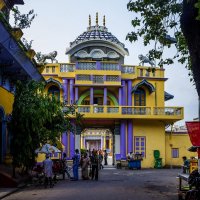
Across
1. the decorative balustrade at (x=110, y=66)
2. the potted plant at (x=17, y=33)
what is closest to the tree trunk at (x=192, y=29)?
the potted plant at (x=17, y=33)

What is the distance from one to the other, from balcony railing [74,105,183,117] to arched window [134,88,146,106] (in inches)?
75.8

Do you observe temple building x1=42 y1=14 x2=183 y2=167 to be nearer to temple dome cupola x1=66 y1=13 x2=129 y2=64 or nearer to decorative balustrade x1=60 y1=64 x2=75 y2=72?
decorative balustrade x1=60 y1=64 x2=75 y2=72

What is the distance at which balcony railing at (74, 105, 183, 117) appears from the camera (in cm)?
3772

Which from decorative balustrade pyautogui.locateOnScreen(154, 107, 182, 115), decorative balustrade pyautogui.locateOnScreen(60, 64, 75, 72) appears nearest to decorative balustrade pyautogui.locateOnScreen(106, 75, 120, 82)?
decorative balustrade pyautogui.locateOnScreen(60, 64, 75, 72)

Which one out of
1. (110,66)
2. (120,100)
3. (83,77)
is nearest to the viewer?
(83,77)

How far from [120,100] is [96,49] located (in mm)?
6005

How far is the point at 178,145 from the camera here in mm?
39750

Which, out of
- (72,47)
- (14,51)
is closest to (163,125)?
(72,47)

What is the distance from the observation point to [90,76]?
38594 millimetres

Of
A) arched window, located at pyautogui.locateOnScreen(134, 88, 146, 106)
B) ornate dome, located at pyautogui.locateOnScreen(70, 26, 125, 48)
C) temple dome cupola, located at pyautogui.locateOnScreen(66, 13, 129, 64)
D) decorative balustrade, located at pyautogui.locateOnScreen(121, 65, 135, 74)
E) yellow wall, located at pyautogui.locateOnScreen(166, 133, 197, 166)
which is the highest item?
ornate dome, located at pyautogui.locateOnScreen(70, 26, 125, 48)

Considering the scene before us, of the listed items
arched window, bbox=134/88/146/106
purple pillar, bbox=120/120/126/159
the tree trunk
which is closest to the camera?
the tree trunk

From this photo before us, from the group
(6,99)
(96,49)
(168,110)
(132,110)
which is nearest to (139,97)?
(132,110)

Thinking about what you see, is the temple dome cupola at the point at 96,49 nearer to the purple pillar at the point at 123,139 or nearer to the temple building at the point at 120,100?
the temple building at the point at 120,100

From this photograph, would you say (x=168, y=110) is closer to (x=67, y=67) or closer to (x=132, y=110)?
(x=132, y=110)
